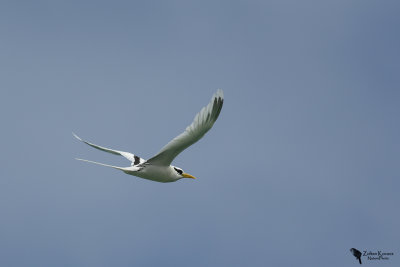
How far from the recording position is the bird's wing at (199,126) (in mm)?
15203

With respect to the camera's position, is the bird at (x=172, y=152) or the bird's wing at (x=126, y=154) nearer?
the bird at (x=172, y=152)

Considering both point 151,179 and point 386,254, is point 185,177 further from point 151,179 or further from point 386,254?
point 386,254

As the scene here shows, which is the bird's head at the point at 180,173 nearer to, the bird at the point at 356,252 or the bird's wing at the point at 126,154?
the bird's wing at the point at 126,154

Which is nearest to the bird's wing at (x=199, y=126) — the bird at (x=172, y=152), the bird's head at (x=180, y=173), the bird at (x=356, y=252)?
the bird at (x=172, y=152)

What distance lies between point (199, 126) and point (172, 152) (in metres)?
1.67

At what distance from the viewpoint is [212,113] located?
1528 centimetres

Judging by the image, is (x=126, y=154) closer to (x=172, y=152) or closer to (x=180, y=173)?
(x=180, y=173)

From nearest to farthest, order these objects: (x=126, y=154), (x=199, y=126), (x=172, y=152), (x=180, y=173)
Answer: (x=199, y=126)
(x=172, y=152)
(x=180, y=173)
(x=126, y=154)

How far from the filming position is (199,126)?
15.5m

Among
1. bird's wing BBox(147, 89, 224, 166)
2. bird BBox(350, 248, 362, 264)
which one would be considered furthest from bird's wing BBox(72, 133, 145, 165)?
bird BBox(350, 248, 362, 264)

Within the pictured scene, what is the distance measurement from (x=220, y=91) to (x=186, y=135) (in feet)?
4.59

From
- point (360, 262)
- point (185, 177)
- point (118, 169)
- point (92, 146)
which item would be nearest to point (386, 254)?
point (360, 262)

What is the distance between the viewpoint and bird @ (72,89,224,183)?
15.3 m

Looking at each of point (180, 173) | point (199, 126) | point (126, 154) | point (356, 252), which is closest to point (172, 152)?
point (199, 126)
